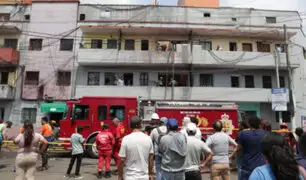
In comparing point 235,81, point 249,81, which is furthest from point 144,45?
point 249,81

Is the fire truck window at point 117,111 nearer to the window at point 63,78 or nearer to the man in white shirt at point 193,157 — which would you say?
the man in white shirt at point 193,157

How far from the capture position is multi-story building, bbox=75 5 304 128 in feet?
66.9

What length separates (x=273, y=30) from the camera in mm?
21484

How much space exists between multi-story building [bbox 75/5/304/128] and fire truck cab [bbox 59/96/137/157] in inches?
321

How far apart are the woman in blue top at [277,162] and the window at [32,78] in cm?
2223

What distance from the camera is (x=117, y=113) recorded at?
1163 cm

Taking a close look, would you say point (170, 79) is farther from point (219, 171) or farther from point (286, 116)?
point (219, 171)

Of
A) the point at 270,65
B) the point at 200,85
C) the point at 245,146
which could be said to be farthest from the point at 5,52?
the point at 270,65

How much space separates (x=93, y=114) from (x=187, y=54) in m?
11.6

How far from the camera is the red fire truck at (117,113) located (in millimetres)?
11320

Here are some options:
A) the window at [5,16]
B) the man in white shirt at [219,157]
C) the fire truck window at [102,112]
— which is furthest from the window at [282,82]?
the window at [5,16]

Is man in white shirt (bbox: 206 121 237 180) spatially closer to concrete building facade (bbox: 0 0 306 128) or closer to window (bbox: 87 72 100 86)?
concrete building facade (bbox: 0 0 306 128)

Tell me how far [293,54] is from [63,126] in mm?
20685

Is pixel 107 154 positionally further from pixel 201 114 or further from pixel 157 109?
pixel 201 114
